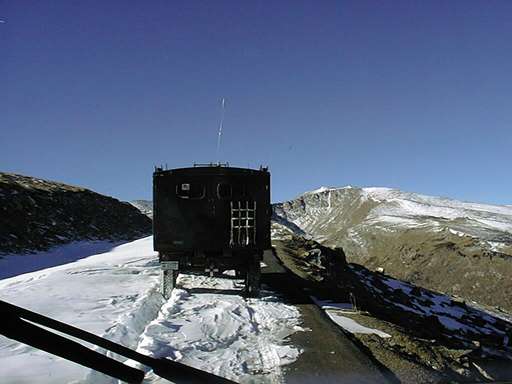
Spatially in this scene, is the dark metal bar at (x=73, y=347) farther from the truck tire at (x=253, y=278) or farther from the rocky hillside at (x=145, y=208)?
the rocky hillside at (x=145, y=208)

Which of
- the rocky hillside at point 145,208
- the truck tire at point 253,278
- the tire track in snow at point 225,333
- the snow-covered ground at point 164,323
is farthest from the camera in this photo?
the rocky hillside at point 145,208

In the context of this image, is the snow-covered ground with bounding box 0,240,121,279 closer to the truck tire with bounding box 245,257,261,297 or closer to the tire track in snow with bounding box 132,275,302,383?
the tire track in snow with bounding box 132,275,302,383

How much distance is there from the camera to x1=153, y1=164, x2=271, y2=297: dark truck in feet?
40.1

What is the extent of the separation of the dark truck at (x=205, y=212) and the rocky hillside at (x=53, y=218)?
19.7 metres

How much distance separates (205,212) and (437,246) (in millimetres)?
81648

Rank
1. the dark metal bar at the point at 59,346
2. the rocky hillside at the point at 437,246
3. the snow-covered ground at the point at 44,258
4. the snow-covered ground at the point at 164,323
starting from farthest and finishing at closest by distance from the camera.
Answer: the rocky hillside at the point at 437,246 < the snow-covered ground at the point at 44,258 < the snow-covered ground at the point at 164,323 < the dark metal bar at the point at 59,346

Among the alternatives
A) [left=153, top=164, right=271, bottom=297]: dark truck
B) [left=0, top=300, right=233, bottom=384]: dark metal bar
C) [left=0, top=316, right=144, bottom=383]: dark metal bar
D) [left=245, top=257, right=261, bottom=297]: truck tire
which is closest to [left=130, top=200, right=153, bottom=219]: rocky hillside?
[left=245, top=257, right=261, bottom=297]: truck tire

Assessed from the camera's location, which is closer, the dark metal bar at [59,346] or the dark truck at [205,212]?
the dark metal bar at [59,346]

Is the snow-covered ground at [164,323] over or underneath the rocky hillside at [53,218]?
underneath

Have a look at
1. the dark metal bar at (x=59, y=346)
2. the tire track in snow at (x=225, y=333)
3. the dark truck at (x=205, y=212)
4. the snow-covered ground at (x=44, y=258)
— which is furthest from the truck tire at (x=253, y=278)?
the snow-covered ground at (x=44, y=258)

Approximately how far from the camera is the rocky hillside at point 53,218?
3184 cm

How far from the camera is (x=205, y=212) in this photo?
40.1 ft

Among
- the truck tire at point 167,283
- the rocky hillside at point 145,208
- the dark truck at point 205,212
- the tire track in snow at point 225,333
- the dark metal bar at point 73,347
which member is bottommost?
the tire track in snow at point 225,333

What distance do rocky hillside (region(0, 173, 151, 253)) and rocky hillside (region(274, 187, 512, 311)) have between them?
2742cm
